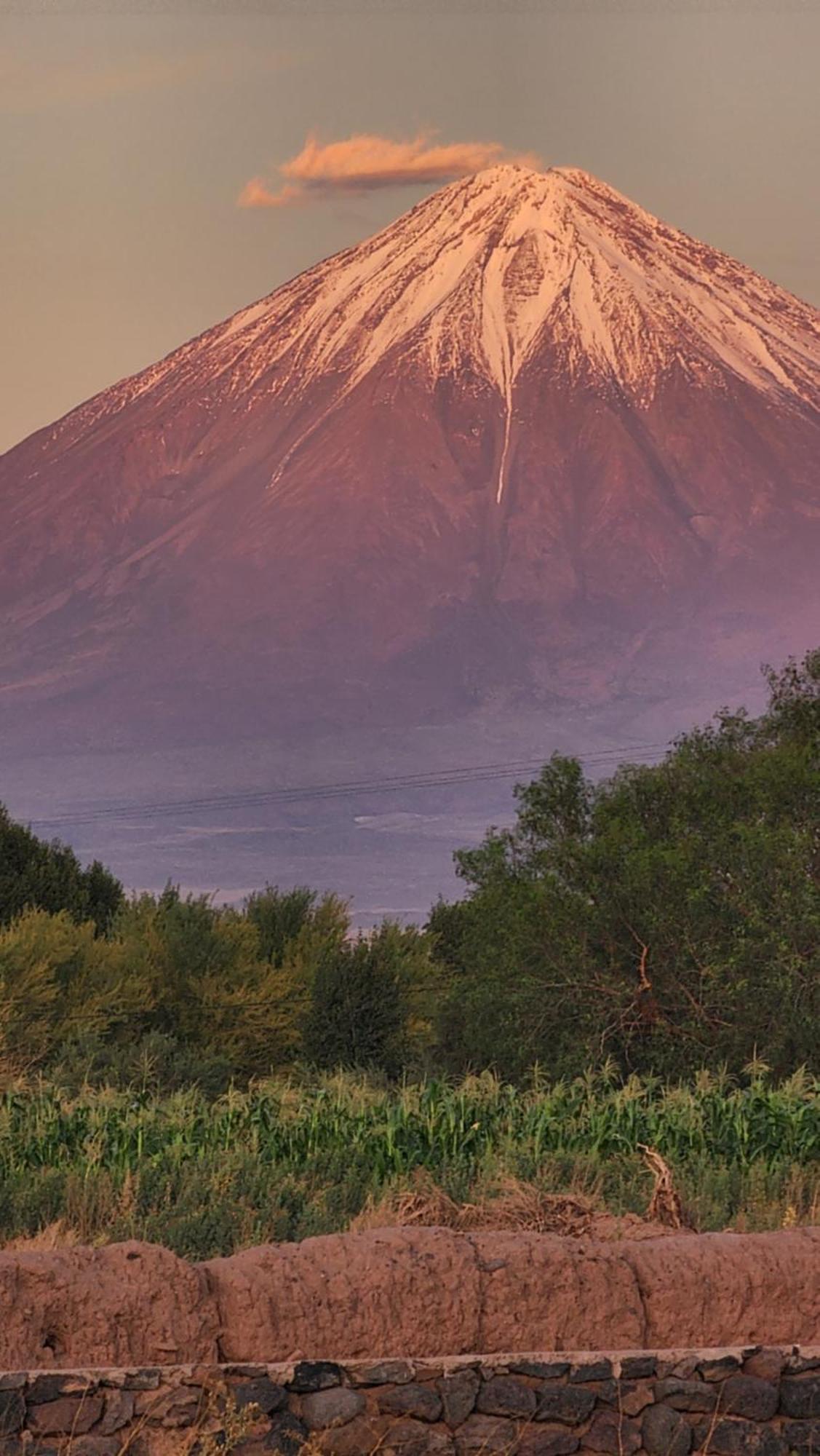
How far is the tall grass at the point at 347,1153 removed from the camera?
1750 centimetres

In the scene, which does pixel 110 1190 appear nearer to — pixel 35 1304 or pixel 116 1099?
pixel 116 1099

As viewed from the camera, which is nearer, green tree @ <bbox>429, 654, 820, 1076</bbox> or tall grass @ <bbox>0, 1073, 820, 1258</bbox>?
tall grass @ <bbox>0, 1073, 820, 1258</bbox>

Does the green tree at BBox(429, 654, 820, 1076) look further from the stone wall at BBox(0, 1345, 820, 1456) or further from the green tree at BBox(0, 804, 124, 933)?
the stone wall at BBox(0, 1345, 820, 1456)

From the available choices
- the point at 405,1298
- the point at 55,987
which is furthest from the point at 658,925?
the point at 405,1298

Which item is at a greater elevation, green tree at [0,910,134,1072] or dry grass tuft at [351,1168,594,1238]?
green tree at [0,910,134,1072]

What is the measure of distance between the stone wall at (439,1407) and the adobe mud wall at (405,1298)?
48 centimetres

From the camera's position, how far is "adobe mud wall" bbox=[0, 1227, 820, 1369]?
1037 centimetres

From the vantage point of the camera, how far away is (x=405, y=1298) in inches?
425

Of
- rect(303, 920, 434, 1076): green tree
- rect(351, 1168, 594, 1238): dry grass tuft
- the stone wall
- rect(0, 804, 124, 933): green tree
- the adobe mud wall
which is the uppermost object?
rect(0, 804, 124, 933): green tree

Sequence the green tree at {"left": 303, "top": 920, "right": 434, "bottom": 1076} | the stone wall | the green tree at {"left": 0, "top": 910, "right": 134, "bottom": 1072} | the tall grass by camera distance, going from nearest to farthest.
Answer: the stone wall
the tall grass
the green tree at {"left": 0, "top": 910, "right": 134, "bottom": 1072}
the green tree at {"left": 303, "top": 920, "right": 434, "bottom": 1076}

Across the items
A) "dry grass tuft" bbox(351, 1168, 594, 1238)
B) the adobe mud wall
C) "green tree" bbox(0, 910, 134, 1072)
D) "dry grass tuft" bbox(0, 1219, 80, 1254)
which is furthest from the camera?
"green tree" bbox(0, 910, 134, 1072)

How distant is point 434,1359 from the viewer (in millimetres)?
10227

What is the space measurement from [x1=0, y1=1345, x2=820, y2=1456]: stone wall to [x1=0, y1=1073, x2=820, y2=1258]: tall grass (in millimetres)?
4351

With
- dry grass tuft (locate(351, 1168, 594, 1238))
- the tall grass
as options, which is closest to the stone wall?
dry grass tuft (locate(351, 1168, 594, 1238))
